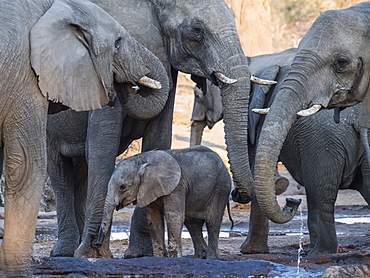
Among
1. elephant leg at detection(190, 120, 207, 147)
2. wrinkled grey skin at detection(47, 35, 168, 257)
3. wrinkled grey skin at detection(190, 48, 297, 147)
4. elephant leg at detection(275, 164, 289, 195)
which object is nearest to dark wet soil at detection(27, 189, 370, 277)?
wrinkled grey skin at detection(47, 35, 168, 257)

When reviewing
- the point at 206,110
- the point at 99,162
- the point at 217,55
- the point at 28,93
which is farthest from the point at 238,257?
the point at 206,110

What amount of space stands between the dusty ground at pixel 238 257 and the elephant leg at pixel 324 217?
0.12 metres

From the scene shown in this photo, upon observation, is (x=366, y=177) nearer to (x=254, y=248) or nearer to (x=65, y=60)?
(x=254, y=248)

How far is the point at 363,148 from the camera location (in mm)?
6191

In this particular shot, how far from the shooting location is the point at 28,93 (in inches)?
173

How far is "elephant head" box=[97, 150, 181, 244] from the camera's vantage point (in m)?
→ 6.03

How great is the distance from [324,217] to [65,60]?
8.04 feet

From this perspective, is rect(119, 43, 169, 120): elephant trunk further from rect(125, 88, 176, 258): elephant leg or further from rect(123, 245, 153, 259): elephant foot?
rect(123, 245, 153, 259): elephant foot

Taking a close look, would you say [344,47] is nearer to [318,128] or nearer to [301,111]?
[301,111]

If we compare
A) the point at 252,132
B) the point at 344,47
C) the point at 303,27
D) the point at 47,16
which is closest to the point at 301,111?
the point at 344,47

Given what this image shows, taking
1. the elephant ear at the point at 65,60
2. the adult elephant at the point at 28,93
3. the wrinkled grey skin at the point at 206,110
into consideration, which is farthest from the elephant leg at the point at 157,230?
the wrinkled grey skin at the point at 206,110

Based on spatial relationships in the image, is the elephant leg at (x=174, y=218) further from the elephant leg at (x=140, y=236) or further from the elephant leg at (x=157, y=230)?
the elephant leg at (x=140, y=236)

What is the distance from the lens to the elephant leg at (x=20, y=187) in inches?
173

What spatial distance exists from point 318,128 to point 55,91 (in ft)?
7.67
